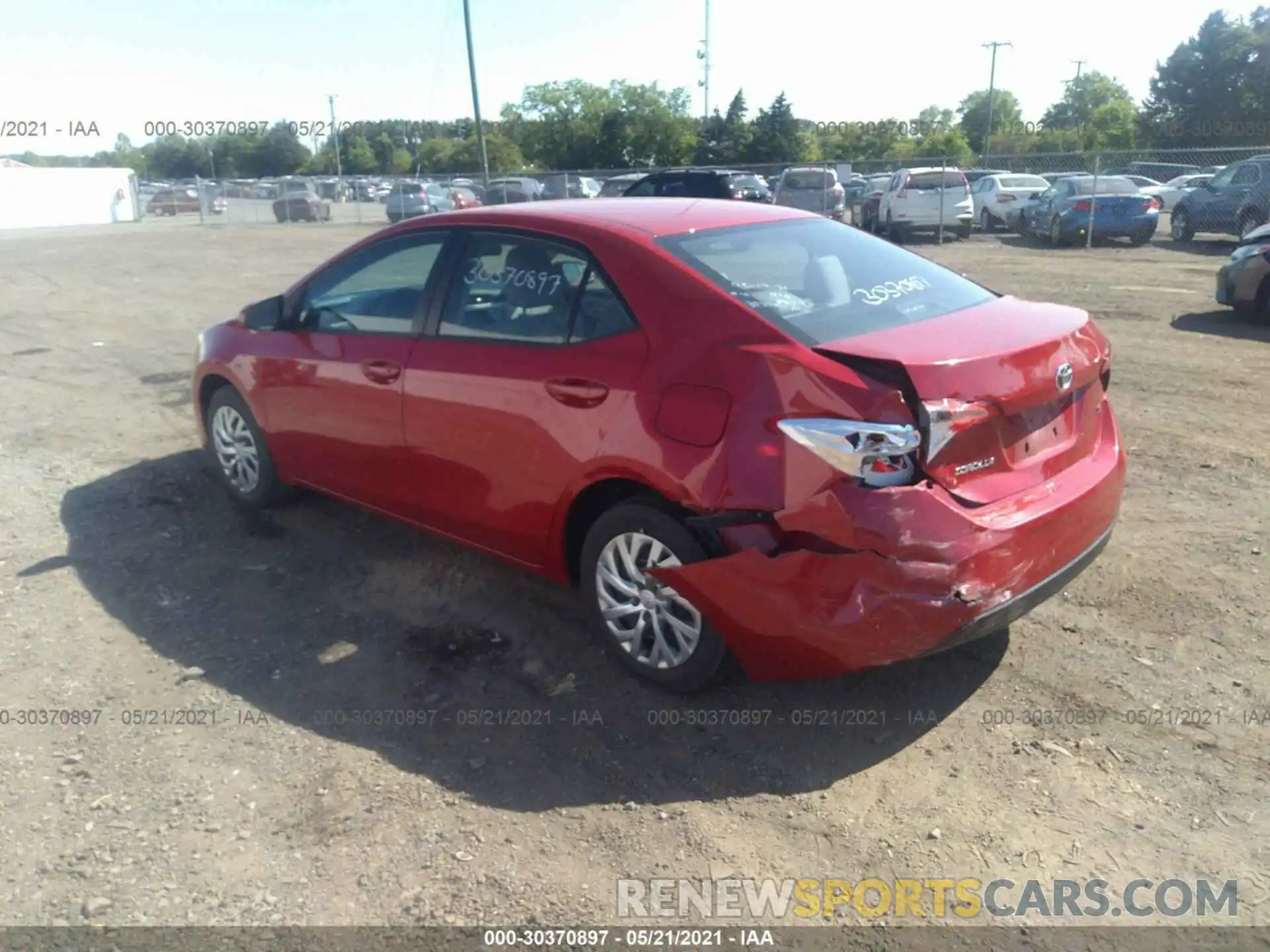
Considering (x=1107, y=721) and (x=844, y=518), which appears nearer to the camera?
(x=844, y=518)

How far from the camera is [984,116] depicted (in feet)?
298

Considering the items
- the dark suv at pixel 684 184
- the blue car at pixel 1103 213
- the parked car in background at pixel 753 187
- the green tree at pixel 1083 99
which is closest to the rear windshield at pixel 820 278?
the dark suv at pixel 684 184

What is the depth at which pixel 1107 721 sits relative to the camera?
11.9 ft

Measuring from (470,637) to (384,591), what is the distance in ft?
2.11

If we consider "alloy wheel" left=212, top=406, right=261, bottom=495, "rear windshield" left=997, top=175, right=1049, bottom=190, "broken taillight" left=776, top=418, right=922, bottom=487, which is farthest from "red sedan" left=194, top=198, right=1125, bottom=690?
"rear windshield" left=997, top=175, right=1049, bottom=190

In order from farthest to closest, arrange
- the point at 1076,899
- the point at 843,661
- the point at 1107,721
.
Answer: the point at 1107,721, the point at 843,661, the point at 1076,899

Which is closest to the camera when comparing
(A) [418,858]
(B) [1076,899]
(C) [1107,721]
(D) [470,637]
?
(B) [1076,899]

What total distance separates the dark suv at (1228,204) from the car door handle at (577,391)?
1777 cm

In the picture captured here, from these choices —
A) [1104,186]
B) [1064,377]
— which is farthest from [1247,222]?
[1064,377]

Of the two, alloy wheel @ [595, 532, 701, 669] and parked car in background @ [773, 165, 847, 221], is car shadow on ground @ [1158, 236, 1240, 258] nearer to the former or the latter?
parked car in background @ [773, 165, 847, 221]

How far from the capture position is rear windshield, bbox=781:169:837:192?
82.1 feet

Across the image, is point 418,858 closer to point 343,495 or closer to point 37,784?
point 37,784

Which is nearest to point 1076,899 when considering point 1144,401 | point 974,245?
point 1144,401

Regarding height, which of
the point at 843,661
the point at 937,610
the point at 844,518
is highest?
the point at 844,518
